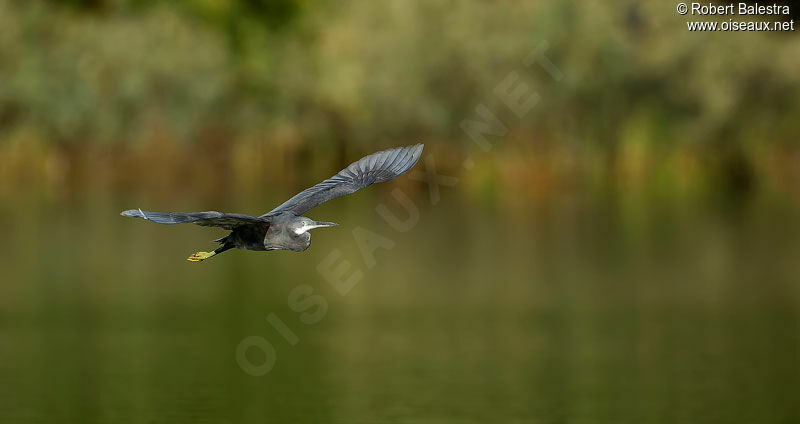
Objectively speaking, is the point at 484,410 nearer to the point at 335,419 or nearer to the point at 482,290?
the point at 335,419

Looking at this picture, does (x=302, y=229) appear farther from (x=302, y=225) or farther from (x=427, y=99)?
(x=427, y=99)

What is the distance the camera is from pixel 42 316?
22.7 metres

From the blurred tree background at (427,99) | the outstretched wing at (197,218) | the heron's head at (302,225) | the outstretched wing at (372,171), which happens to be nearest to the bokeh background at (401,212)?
the blurred tree background at (427,99)

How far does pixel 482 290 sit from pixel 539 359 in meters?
5.99

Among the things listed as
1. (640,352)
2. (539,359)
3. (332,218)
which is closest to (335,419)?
(539,359)

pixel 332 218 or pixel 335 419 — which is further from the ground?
pixel 332 218

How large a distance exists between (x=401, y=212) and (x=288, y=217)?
30582 mm

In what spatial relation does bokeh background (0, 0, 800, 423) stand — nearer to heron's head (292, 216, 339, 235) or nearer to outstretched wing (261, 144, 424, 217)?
outstretched wing (261, 144, 424, 217)

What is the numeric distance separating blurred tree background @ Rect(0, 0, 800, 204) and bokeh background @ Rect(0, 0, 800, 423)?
0.09 meters

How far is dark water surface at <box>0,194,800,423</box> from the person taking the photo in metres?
16.8

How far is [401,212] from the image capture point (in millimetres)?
40625

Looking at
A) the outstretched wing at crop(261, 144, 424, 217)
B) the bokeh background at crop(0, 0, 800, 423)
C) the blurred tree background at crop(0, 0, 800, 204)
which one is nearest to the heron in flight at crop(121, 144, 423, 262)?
the outstretched wing at crop(261, 144, 424, 217)

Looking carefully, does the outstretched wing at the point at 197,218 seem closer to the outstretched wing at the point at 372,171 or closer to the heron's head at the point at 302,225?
the heron's head at the point at 302,225

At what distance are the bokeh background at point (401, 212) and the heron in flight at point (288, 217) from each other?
4245 millimetres
